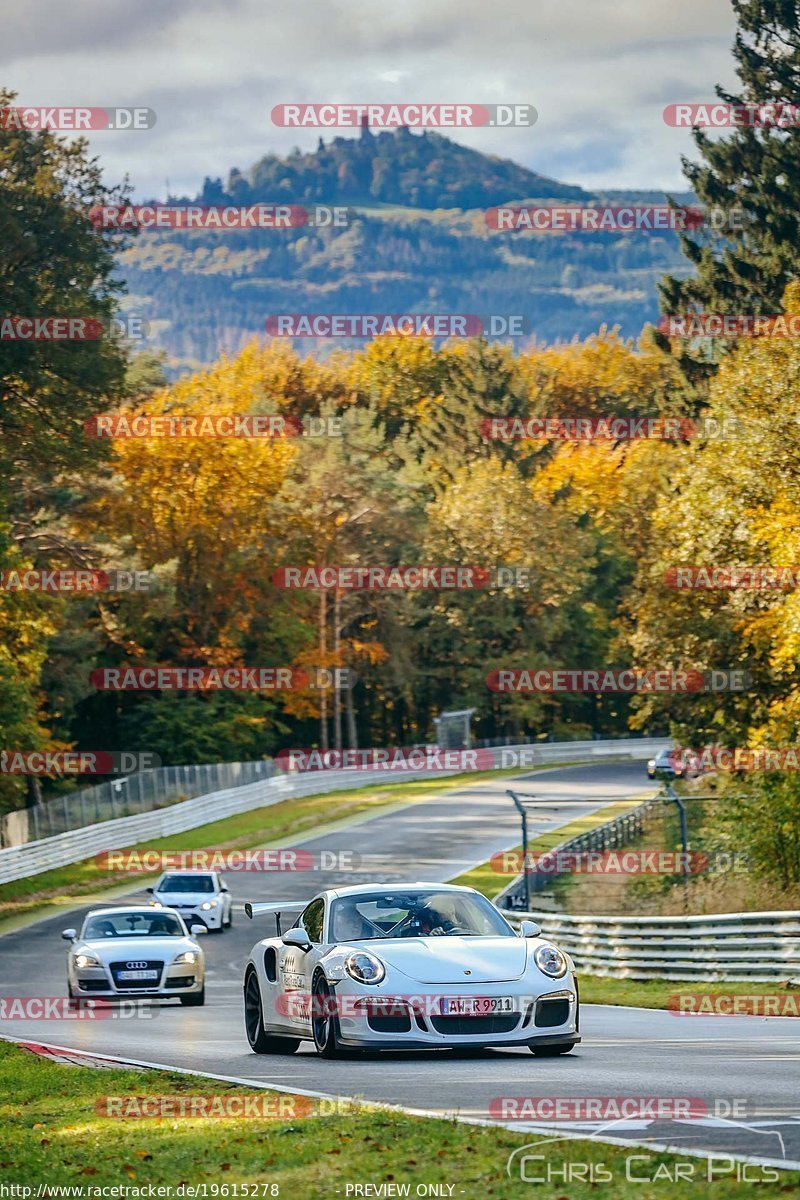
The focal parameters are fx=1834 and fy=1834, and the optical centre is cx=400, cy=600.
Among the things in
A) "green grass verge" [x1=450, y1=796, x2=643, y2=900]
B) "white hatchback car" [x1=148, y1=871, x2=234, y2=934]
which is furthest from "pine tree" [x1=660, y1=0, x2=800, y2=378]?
"white hatchback car" [x1=148, y1=871, x2=234, y2=934]

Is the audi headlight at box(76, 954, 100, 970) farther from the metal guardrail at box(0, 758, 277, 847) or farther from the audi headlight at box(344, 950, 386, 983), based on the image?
the metal guardrail at box(0, 758, 277, 847)

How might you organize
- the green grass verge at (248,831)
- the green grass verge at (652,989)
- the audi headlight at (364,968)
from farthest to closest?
the green grass verge at (248,831)
the green grass verge at (652,989)
the audi headlight at (364,968)

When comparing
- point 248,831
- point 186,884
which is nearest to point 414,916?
point 186,884

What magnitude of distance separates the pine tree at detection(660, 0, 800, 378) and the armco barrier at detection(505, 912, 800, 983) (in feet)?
104

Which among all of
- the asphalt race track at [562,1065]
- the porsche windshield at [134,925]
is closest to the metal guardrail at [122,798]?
the asphalt race track at [562,1065]

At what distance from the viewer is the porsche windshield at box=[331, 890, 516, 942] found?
548 inches

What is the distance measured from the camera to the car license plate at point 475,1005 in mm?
12758

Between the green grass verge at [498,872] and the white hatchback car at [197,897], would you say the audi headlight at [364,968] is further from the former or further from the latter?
the white hatchback car at [197,897]

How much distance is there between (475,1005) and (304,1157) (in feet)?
13.5

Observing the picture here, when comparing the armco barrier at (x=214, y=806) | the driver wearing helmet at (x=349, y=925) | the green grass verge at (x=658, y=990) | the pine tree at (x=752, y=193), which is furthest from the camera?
the pine tree at (x=752, y=193)

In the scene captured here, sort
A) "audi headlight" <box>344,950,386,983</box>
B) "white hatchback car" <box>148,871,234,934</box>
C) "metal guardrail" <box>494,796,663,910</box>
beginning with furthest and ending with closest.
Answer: "white hatchback car" <box>148,871,234,934</box>, "metal guardrail" <box>494,796,663,910</box>, "audi headlight" <box>344,950,386,983</box>

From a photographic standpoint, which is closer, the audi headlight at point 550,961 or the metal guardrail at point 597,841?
the audi headlight at point 550,961

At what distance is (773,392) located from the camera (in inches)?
1483

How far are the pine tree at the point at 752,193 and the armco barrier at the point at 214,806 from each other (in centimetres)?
2135
